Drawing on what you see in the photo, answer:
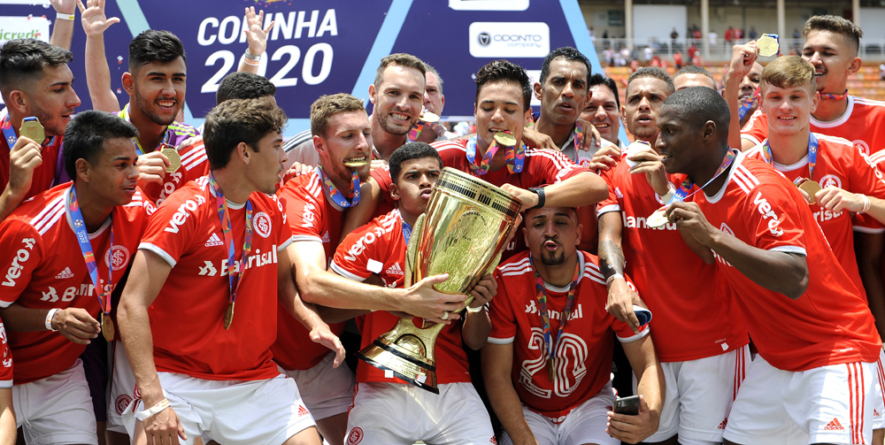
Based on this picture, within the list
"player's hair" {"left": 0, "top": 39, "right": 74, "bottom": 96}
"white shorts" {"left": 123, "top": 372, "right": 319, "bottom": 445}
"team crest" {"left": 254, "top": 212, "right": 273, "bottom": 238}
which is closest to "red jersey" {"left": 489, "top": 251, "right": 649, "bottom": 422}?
"white shorts" {"left": 123, "top": 372, "right": 319, "bottom": 445}

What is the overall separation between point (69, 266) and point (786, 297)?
3803 mm

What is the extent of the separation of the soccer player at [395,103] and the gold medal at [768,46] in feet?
7.52

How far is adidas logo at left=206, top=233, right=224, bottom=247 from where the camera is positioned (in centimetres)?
399

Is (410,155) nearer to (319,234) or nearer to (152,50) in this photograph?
(319,234)

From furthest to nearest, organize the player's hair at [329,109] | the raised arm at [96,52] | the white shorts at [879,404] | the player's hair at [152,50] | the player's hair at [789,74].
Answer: the raised arm at [96,52] → the player's hair at [329,109] → the player's hair at [152,50] → the player's hair at [789,74] → the white shorts at [879,404]

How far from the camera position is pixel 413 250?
4137 mm

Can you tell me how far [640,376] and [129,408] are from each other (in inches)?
113

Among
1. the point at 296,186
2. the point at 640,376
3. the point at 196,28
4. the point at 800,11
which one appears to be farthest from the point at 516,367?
the point at 800,11

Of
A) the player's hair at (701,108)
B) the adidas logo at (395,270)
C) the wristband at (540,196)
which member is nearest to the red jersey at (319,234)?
the adidas logo at (395,270)

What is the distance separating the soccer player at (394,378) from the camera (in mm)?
4582

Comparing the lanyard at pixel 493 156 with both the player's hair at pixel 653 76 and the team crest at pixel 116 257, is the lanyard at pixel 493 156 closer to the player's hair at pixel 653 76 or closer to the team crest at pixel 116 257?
the player's hair at pixel 653 76

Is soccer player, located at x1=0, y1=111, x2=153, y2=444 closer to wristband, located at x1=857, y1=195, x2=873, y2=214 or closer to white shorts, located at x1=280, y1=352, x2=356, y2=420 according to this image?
white shorts, located at x1=280, y1=352, x2=356, y2=420

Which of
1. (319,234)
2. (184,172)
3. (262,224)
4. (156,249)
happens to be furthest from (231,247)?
(184,172)

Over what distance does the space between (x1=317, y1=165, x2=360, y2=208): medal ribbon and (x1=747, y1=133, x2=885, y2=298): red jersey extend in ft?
7.89
